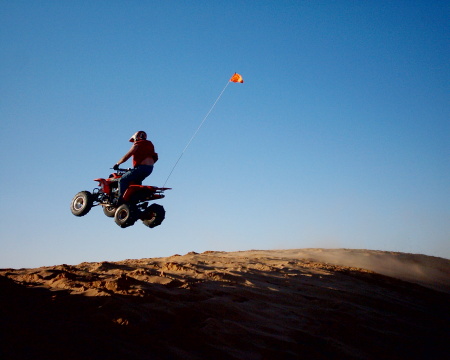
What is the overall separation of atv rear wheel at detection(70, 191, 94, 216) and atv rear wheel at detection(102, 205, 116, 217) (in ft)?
1.15

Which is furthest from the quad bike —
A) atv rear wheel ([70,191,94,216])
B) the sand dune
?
the sand dune

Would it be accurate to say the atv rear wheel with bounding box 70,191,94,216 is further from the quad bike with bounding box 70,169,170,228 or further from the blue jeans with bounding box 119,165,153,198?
the blue jeans with bounding box 119,165,153,198

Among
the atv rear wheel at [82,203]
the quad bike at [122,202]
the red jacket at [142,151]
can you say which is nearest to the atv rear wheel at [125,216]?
the quad bike at [122,202]

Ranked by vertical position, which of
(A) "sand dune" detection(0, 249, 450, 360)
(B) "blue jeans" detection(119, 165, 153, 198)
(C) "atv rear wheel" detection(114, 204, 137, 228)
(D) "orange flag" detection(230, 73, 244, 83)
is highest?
(D) "orange flag" detection(230, 73, 244, 83)

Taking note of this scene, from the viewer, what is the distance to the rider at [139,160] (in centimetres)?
748

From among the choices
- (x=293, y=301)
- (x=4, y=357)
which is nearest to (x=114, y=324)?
(x=4, y=357)

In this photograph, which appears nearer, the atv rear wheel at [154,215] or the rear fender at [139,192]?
the rear fender at [139,192]

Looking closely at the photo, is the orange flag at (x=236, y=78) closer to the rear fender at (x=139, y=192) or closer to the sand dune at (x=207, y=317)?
the rear fender at (x=139, y=192)

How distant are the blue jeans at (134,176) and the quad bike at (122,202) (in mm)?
129

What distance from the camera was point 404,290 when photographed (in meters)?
7.04

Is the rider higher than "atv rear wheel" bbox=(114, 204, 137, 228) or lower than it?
higher

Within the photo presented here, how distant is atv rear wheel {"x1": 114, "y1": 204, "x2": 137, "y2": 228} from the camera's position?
23.7 ft

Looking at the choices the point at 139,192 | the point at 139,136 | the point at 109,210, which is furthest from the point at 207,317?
the point at 109,210

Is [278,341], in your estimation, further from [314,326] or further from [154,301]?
[154,301]
